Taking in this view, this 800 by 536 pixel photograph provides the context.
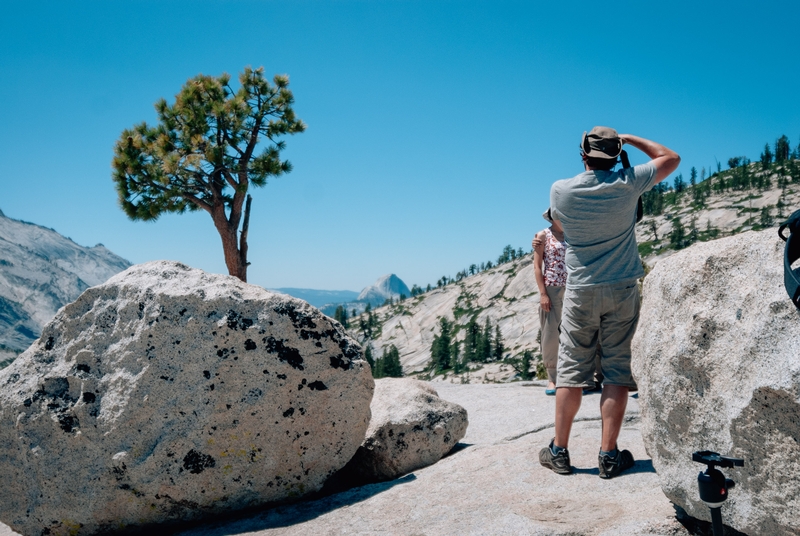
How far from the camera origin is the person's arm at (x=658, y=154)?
4.84 m

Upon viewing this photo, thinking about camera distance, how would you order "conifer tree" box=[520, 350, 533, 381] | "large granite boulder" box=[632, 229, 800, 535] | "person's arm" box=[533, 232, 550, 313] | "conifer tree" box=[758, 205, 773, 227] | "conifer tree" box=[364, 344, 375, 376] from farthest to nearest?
"conifer tree" box=[758, 205, 773, 227], "conifer tree" box=[520, 350, 533, 381], "person's arm" box=[533, 232, 550, 313], "conifer tree" box=[364, 344, 375, 376], "large granite boulder" box=[632, 229, 800, 535]

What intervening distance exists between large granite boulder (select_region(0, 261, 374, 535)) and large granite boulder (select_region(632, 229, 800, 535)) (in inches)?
133

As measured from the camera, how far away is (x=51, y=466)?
5.58 metres

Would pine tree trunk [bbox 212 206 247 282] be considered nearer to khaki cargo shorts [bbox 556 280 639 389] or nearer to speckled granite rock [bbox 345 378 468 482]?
speckled granite rock [bbox 345 378 468 482]

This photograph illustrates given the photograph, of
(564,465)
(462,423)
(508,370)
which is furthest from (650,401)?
(508,370)

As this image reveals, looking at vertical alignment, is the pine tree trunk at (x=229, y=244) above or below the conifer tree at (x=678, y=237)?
below

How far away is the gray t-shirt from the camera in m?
4.87

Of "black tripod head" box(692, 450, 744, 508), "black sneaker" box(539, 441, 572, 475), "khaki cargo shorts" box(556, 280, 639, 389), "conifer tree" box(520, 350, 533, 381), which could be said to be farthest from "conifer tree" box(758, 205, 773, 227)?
"black tripod head" box(692, 450, 744, 508)

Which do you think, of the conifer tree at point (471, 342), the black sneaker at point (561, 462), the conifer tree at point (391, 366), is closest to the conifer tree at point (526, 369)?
the conifer tree at point (471, 342)

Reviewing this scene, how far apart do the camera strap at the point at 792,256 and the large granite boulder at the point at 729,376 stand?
150 mm

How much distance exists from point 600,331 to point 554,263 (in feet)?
11.8

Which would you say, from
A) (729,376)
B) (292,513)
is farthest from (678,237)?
(729,376)

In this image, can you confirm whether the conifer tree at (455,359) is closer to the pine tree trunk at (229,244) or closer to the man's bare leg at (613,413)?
the pine tree trunk at (229,244)

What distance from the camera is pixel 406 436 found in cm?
694
